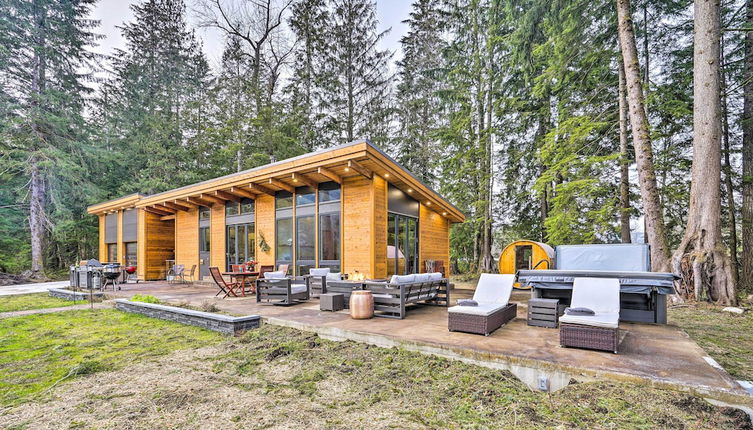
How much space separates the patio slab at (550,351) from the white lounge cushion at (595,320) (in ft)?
0.94

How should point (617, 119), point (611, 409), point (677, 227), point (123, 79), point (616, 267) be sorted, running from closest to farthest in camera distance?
point (611, 409) < point (616, 267) < point (617, 119) < point (677, 227) < point (123, 79)

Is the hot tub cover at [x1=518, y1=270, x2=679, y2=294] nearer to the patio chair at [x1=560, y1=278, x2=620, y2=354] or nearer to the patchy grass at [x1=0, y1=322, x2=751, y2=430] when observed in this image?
the patio chair at [x1=560, y1=278, x2=620, y2=354]

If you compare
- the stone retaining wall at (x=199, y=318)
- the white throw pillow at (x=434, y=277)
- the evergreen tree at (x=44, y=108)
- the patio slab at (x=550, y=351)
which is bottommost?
the stone retaining wall at (x=199, y=318)

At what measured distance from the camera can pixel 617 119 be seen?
10109mm

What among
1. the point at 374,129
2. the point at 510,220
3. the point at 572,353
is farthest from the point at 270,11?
the point at 572,353

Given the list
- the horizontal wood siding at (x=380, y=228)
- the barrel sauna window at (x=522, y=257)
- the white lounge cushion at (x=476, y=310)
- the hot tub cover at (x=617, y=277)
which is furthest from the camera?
the barrel sauna window at (x=522, y=257)

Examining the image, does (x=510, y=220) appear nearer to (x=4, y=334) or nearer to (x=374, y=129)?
(x=374, y=129)

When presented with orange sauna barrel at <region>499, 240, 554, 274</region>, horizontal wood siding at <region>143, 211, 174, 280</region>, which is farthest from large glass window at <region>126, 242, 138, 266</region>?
orange sauna barrel at <region>499, 240, 554, 274</region>

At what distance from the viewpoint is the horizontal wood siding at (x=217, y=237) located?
38.3 feet

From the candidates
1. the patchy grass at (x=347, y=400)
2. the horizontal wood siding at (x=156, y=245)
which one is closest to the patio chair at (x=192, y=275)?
the horizontal wood siding at (x=156, y=245)

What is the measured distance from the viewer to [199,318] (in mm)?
5492

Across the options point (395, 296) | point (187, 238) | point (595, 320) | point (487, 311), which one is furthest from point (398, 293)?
point (187, 238)

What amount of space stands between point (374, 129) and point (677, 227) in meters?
12.7

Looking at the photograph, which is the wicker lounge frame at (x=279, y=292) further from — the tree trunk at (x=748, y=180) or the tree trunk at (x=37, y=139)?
the tree trunk at (x=37, y=139)
